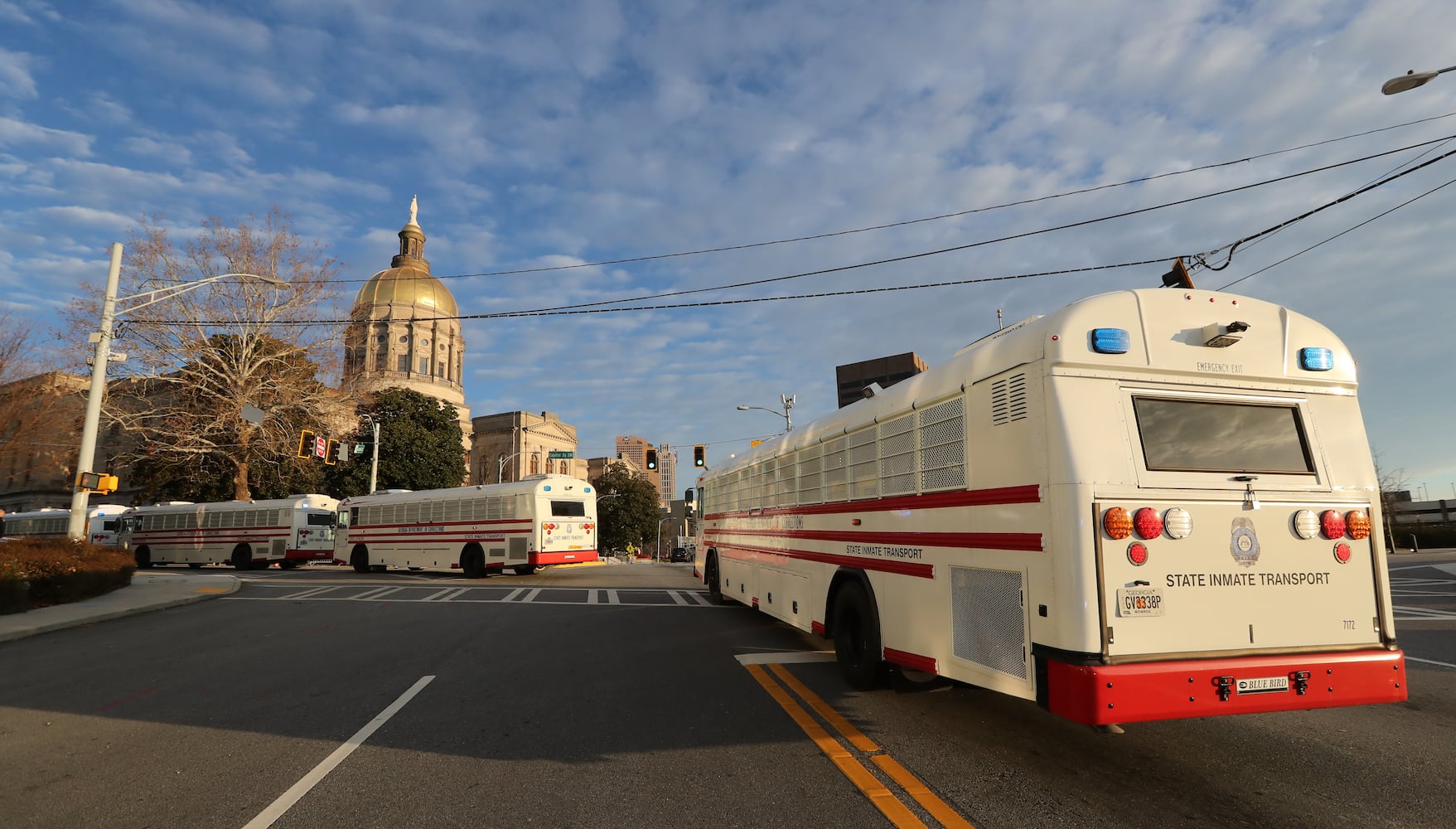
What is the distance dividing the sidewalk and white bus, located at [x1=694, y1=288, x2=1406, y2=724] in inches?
569

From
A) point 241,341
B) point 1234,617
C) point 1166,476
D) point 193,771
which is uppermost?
point 241,341

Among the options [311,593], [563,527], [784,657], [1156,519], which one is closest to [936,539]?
[1156,519]

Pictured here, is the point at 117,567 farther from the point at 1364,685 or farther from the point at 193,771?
the point at 1364,685

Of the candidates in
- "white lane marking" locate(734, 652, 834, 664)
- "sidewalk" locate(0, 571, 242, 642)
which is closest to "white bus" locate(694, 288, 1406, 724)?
"white lane marking" locate(734, 652, 834, 664)

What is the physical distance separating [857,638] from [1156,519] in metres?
3.29

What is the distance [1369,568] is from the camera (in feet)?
15.6

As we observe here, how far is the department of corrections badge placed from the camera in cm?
451

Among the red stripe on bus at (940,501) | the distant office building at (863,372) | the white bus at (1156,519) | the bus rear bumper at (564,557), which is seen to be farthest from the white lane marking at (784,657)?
the distant office building at (863,372)

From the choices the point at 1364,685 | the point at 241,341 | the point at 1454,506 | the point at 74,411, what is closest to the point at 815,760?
the point at 1364,685

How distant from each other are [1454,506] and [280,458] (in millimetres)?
74189

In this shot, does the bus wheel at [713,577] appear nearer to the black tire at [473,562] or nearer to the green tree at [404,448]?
the black tire at [473,562]

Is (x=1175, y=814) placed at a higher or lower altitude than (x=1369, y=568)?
lower

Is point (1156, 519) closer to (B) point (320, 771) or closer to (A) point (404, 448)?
(B) point (320, 771)

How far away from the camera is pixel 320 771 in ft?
15.8
